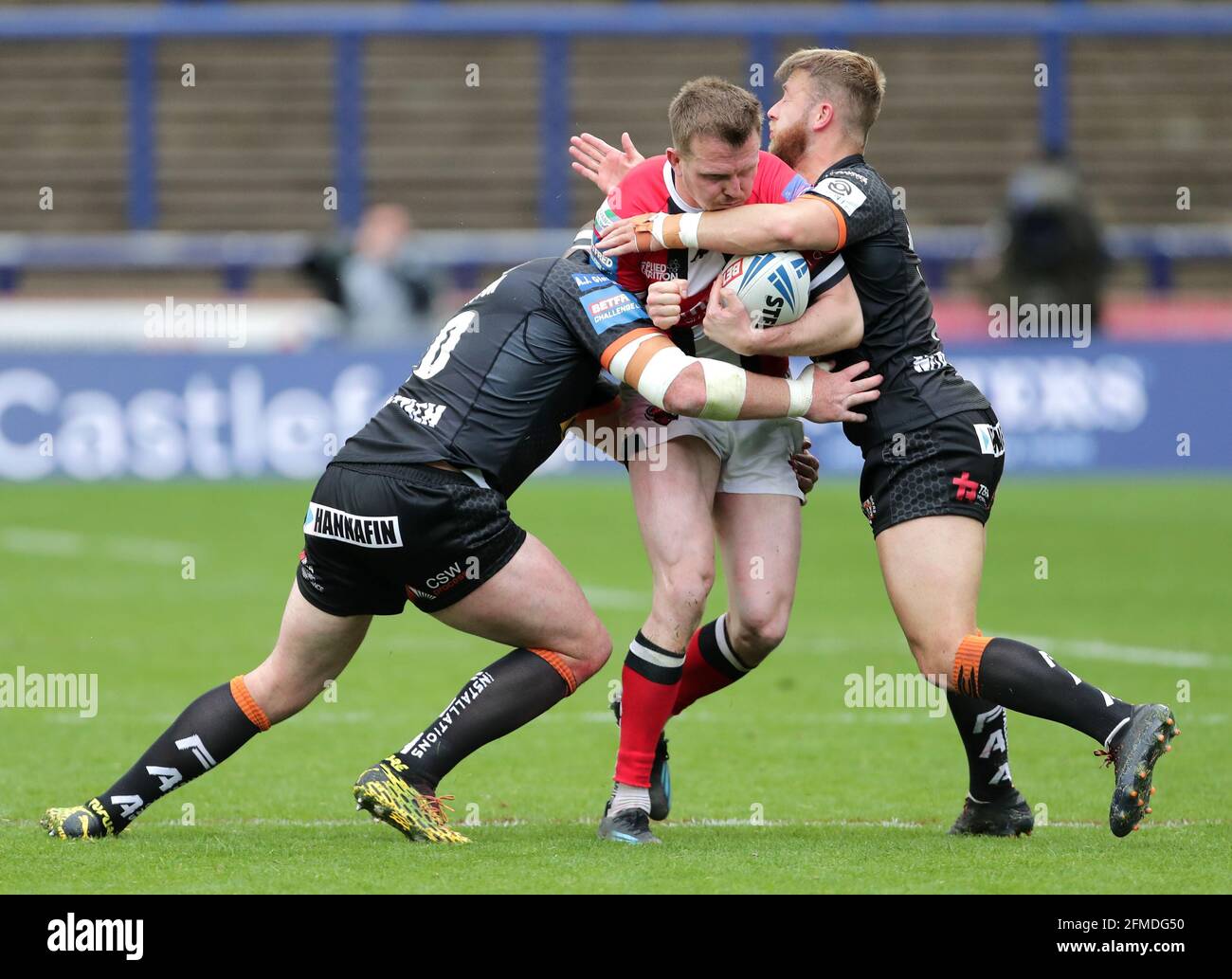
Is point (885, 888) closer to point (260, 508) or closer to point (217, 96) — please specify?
point (260, 508)

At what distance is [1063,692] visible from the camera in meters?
5.86

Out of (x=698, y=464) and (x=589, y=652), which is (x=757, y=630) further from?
(x=589, y=652)

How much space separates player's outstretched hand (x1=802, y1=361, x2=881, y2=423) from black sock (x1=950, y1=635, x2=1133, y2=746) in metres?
0.81

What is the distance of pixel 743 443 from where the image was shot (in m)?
A: 6.65

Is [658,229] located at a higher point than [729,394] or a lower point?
higher

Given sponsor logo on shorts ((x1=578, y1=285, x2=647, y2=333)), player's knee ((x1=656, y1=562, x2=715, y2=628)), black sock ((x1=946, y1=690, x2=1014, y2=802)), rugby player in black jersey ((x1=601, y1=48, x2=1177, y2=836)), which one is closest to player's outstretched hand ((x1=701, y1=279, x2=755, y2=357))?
rugby player in black jersey ((x1=601, y1=48, x2=1177, y2=836))

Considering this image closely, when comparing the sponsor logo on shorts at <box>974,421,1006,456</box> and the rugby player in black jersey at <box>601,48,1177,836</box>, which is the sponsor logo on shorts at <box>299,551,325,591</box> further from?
the sponsor logo on shorts at <box>974,421,1006,456</box>

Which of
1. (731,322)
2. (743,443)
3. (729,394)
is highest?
(731,322)

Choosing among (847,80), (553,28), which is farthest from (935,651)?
(553,28)

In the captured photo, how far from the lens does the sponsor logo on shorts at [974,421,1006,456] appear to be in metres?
6.25

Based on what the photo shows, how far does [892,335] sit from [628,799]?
1.66m

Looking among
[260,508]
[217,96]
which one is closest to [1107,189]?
[217,96]

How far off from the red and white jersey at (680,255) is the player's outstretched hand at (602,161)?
1.26ft
